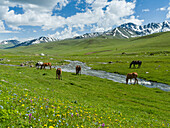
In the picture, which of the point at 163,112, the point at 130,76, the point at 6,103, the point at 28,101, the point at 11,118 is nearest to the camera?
the point at 11,118

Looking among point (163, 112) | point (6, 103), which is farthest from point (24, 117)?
point (163, 112)

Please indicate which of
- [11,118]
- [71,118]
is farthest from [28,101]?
[71,118]

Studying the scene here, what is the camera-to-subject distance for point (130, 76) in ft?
109

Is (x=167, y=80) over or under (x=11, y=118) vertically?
under

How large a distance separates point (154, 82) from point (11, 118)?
39177 mm

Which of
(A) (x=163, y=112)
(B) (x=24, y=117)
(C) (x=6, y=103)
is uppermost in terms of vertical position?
(C) (x=6, y=103)

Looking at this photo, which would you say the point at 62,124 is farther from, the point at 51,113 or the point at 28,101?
the point at 28,101

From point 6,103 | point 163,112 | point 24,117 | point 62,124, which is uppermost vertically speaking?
point 6,103

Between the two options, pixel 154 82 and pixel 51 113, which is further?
pixel 154 82

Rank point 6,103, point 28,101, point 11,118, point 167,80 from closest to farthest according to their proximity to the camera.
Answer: point 11,118
point 6,103
point 28,101
point 167,80

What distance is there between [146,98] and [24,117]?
2288 centimetres

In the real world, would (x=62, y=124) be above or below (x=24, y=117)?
below

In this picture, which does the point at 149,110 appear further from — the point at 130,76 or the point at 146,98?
the point at 130,76

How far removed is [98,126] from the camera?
7.60 meters
